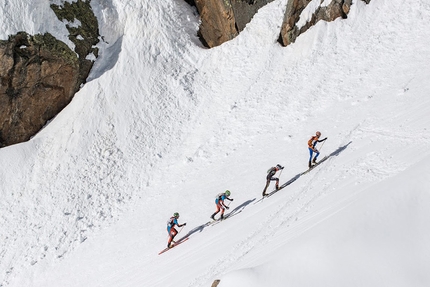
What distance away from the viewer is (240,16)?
27703mm

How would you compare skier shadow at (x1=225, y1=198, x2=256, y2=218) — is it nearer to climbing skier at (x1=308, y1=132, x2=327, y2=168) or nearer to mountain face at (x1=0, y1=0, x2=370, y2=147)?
climbing skier at (x1=308, y1=132, x2=327, y2=168)

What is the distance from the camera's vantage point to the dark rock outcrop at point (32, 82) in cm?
2511

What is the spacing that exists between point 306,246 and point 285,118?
1452cm

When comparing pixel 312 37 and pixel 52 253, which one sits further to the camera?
pixel 312 37

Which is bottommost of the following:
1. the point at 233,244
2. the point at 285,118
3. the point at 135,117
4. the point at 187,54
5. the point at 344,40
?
the point at 233,244

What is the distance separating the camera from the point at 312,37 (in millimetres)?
24406

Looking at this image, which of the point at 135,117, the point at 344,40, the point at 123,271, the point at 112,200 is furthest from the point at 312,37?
the point at 123,271

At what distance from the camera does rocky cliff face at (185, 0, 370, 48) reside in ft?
79.7

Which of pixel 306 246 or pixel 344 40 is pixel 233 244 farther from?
pixel 344 40

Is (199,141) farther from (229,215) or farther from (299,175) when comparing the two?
(299,175)

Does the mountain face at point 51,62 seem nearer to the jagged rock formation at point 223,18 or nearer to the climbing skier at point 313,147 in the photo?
the jagged rock formation at point 223,18

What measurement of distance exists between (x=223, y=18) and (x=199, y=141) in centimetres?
966

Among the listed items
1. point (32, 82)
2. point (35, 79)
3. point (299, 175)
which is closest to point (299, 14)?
point (299, 175)

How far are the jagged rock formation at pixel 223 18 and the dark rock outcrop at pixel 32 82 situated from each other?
8717mm
